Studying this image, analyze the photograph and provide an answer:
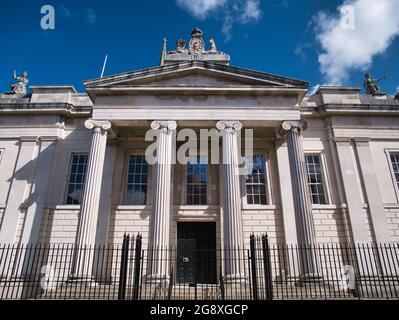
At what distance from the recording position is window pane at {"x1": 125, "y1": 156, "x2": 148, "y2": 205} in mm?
16062

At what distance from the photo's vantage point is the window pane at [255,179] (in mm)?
15938

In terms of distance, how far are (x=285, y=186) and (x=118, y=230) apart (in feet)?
27.9

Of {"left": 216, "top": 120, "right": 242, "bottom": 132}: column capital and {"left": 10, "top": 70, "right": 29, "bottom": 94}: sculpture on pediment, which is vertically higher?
{"left": 10, "top": 70, "right": 29, "bottom": 94}: sculpture on pediment

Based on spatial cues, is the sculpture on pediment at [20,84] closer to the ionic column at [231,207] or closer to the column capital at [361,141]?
the ionic column at [231,207]

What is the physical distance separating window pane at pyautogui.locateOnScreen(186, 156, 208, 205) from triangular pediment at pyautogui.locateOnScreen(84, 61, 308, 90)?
4096 mm

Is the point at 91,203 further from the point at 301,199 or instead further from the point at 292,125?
the point at 292,125

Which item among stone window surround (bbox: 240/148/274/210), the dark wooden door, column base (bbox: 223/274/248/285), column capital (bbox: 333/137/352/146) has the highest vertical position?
column capital (bbox: 333/137/352/146)

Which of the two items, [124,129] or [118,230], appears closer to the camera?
[118,230]

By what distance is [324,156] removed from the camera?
643 inches

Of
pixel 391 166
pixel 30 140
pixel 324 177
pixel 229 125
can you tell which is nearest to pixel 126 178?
pixel 30 140

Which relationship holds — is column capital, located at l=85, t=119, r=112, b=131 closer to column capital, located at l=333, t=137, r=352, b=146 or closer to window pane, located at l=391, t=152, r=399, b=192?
column capital, located at l=333, t=137, r=352, b=146

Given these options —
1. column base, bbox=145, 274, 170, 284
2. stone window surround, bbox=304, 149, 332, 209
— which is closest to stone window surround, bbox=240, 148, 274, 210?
stone window surround, bbox=304, 149, 332, 209
